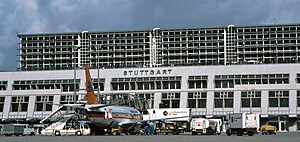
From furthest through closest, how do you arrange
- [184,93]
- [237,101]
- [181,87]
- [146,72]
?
[146,72] → [181,87] → [184,93] → [237,101]

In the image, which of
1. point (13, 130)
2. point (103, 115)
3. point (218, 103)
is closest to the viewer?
point (103, 115)

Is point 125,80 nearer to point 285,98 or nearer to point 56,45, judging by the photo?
point 285,98

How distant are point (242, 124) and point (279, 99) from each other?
42.1 metres

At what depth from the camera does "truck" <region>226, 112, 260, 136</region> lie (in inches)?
2360

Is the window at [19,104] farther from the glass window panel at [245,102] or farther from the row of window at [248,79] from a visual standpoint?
the glass window panel at [245,102]

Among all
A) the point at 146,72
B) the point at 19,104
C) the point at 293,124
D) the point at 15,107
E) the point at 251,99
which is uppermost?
the point at 146,72

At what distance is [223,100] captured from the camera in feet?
338

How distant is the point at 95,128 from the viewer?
6197cm

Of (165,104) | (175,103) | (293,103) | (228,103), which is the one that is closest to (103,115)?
(165,104)

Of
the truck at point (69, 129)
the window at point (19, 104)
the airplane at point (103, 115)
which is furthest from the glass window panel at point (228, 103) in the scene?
the truck at point (69, 129)

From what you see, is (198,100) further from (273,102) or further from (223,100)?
(273,102)

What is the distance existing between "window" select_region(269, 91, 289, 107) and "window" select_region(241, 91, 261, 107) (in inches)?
88.7

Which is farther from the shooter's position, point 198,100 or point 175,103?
point 175,103

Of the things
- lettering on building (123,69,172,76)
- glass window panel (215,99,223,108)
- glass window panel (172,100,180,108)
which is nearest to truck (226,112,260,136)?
glass window panel (215,99,223,108)
